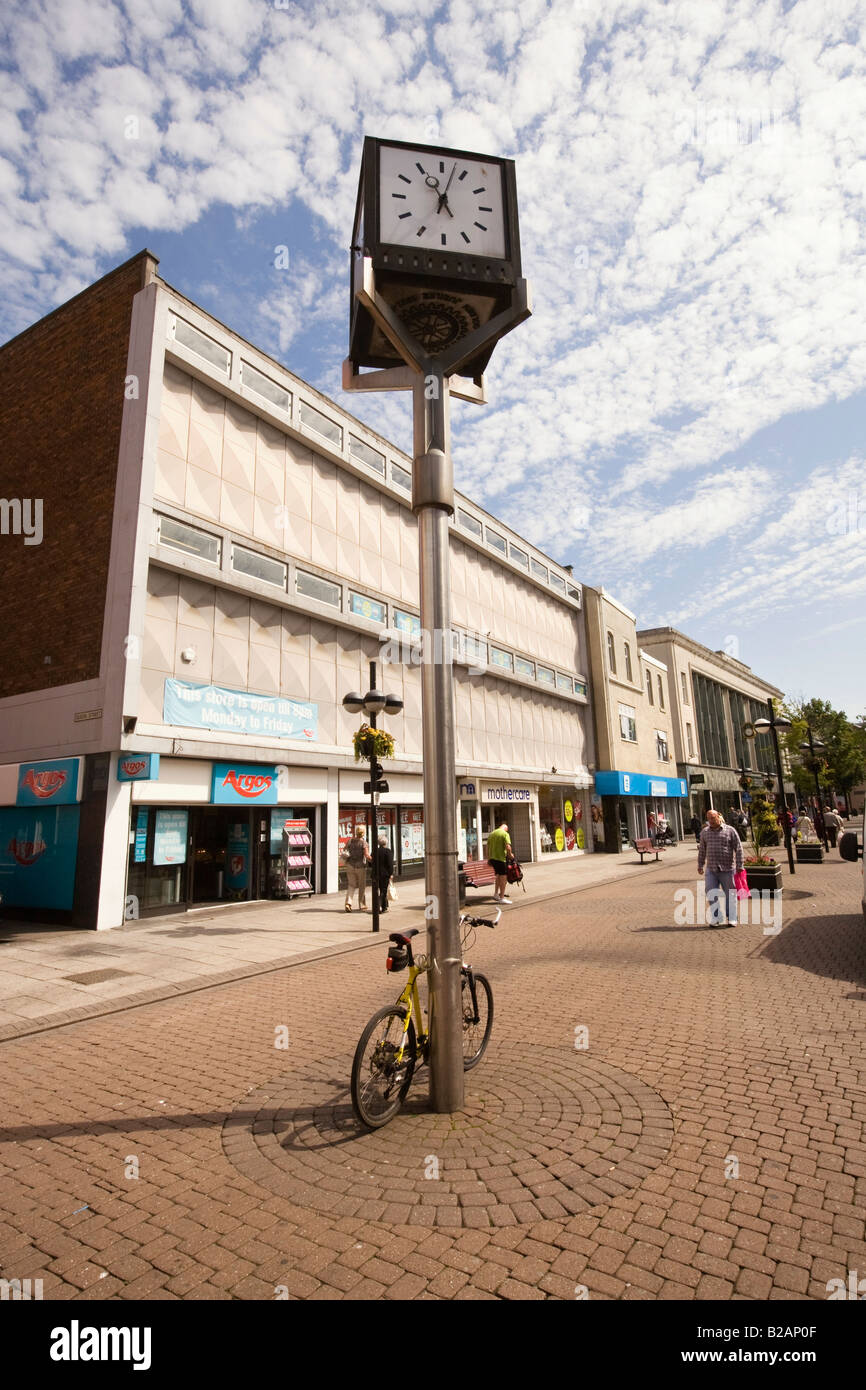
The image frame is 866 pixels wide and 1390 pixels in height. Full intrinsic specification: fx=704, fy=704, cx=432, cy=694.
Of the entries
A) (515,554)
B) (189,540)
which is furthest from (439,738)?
(515,554)

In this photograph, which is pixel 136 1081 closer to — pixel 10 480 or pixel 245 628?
pixel 245 628

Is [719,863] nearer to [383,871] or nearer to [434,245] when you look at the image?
[383,871]

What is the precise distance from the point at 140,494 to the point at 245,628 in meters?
3.79

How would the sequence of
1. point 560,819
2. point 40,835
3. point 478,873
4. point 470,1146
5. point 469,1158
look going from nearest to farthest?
point 469,1158 → point 470,1146 → point 40,835 → point 478,873 → point 560,819

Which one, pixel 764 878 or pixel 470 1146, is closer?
pixel 470 1146

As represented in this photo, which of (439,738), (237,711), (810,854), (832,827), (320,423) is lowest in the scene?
(810,854)

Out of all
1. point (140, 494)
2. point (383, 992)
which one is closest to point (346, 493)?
point (140, 494)

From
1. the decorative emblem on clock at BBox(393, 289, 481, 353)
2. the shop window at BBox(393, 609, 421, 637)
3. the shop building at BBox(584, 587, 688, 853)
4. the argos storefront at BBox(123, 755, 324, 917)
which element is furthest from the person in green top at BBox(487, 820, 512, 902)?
the shop building at BBox(584, 587, 688, 853)

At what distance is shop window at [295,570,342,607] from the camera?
18.6 metres

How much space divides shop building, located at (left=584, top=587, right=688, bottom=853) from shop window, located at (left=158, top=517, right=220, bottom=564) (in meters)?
25.0

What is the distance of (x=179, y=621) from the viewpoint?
15.2 metres

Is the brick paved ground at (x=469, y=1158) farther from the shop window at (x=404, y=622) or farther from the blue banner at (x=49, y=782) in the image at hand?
the shop window at (x=404, y=622)

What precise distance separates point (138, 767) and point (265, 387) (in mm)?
10681

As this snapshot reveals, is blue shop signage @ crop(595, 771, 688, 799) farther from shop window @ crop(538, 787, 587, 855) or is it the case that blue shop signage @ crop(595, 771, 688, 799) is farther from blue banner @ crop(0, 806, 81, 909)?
blue banner @ crop(0, 806, 81, 909)
